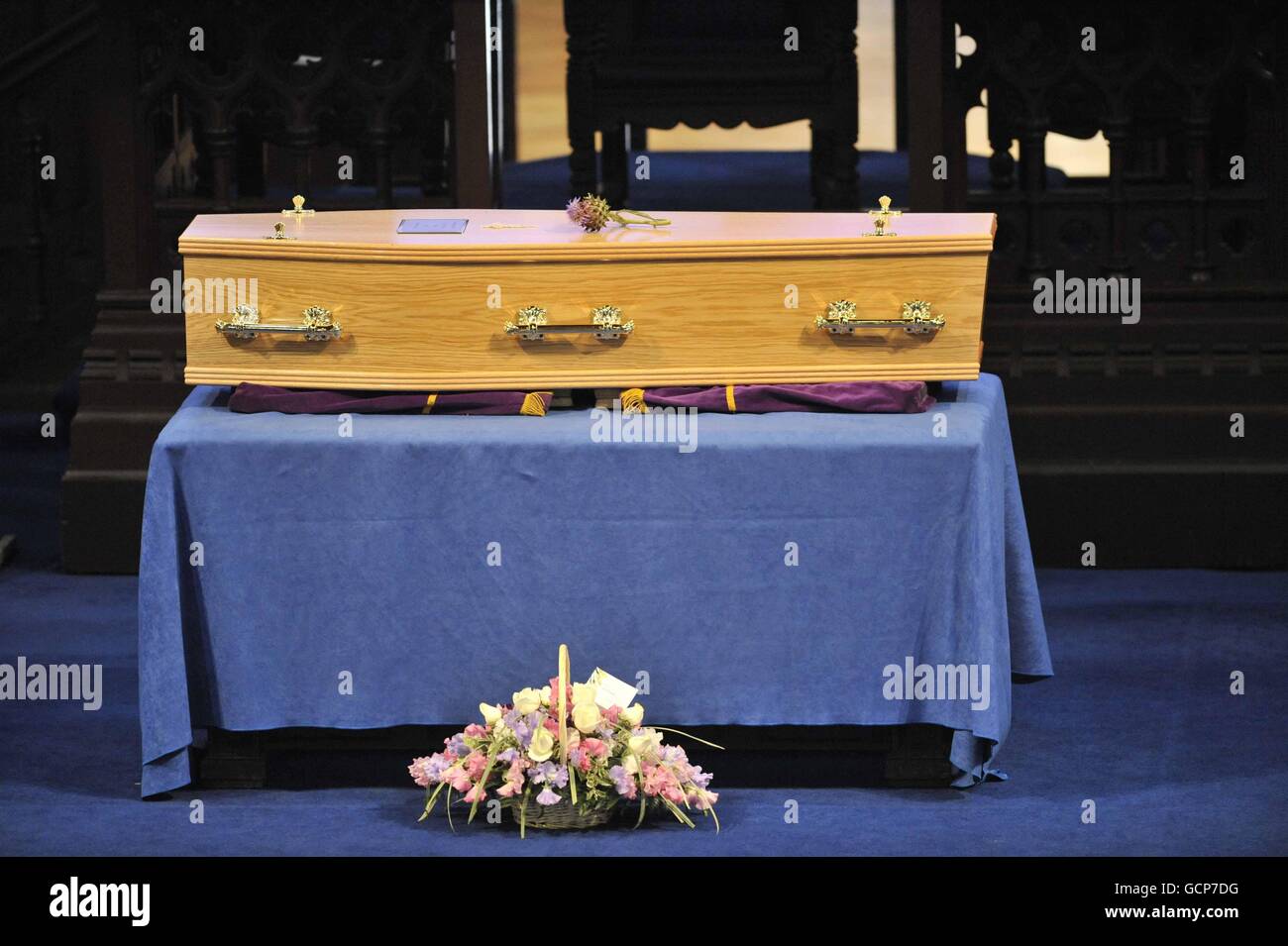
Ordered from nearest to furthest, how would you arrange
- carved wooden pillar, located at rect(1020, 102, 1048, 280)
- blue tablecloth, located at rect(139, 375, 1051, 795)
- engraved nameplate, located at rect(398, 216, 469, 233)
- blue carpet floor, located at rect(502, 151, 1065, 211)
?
blue tablecloth, located at rect(139, 375, 1051, 795), engraved nameplate, located at rect(398, 216, 469, 233), carved wooden pillar, located at rect(1020, 102, 1048, 280), blue carpet floor, located at rect(502, 151, 1065, 211)

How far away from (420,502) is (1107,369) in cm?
316

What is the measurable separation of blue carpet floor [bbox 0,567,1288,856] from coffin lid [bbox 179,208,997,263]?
3.76 feet

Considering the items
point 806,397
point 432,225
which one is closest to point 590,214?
point 432,225

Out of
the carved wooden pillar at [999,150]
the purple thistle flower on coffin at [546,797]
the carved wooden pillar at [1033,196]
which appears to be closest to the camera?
the purple thistle flower on coffin at [546,797]

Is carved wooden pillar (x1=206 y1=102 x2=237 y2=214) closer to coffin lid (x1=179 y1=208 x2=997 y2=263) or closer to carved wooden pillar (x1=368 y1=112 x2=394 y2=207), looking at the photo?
carved wooden pillar (x1=368 y1=112 x2=394 y2=207)

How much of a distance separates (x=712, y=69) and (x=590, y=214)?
121 inches

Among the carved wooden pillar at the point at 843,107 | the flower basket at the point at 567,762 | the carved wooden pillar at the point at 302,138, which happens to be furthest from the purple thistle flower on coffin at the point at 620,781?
the carved wooden pillar at the point at 843,107

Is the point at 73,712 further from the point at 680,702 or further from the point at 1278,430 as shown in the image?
the point at 1278,430

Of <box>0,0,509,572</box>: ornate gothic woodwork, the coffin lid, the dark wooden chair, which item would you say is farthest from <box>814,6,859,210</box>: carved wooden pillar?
the coffin lid

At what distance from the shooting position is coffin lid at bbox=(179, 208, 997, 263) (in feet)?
14.8

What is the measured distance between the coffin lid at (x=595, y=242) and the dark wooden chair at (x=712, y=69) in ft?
9.55

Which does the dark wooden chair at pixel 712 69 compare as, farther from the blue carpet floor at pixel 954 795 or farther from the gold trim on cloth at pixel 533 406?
the gold trim on cloth at pixel 533 406

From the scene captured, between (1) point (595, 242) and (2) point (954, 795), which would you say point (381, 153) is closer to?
(1) point (595, 242)

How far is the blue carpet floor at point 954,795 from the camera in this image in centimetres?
427
